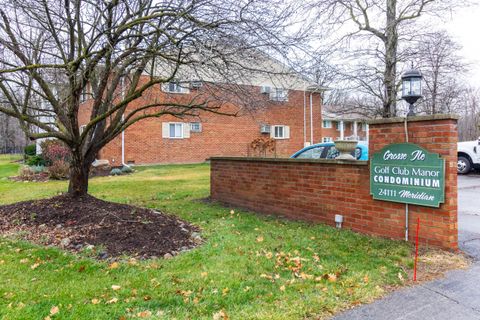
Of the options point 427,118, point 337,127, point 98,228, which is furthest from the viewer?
point 337,127

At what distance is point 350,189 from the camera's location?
218 inches

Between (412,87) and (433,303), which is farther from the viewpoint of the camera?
(412,87)

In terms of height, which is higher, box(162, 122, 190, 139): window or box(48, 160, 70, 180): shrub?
box(162, 122, 190, 139): window

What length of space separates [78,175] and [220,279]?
4084 millimetres

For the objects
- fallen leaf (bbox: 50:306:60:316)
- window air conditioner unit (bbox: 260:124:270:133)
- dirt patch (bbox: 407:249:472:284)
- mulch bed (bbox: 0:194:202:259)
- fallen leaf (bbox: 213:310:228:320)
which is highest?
window air conditioner unit (bbox: 260:124:270:133)

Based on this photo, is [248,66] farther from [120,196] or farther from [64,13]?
[120,196]

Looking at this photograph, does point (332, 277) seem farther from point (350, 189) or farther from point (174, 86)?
point (174, 86)

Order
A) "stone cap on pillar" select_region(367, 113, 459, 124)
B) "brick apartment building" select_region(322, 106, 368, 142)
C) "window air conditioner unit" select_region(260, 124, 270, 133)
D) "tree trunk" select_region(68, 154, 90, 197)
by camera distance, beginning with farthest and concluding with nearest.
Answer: "brick apartment building" select_region(322, 106, 368, 142), "window air conditioner unit" select_region(260, 124, 270, 133), "tree trunk" select_region(68, 154, 90, 197), "stone cap on pillar" select_region(367, 113, 459, 124)

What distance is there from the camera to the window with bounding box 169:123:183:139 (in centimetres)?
2119

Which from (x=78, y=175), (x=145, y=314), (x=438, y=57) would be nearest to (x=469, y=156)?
(x=438, y=57)

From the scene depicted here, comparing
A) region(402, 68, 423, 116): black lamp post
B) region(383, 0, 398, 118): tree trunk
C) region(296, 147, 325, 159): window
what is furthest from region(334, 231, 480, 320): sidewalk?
region(383, 0, 398, 118): tree trunk

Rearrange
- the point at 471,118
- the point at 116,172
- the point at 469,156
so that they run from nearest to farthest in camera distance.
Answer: the point at 469,156 → the point at 116,172 → the point at 471,118

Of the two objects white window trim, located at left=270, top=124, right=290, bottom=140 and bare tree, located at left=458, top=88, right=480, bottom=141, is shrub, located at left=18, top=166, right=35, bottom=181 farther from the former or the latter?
bare tree, located at left=458, top=88, right=480, bottom=141

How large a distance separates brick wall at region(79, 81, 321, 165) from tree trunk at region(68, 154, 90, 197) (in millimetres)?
11685
